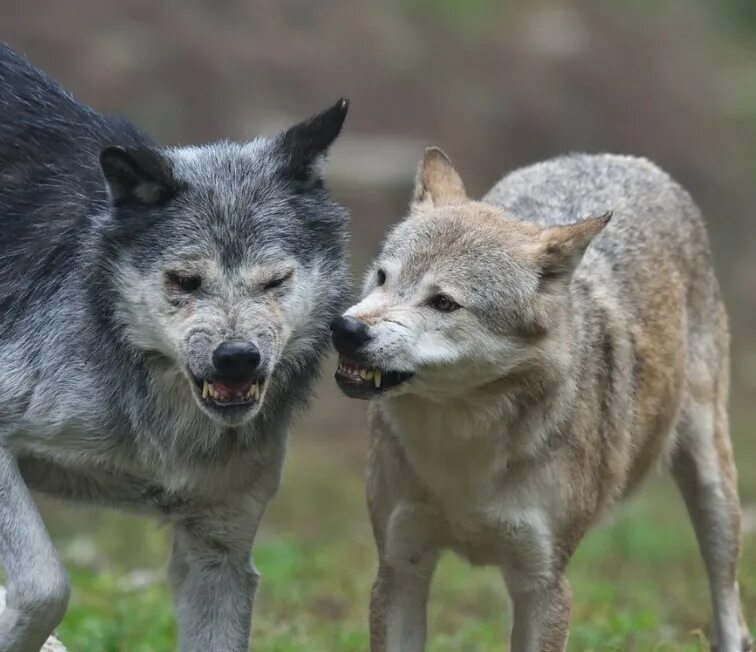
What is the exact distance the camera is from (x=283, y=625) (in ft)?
25.8

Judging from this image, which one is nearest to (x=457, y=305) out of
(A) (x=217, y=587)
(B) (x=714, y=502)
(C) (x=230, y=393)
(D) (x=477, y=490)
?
(D) (x=477, y=490)

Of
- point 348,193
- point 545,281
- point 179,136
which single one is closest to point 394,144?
point 348,193

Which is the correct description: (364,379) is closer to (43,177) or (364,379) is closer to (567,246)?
(567,246)

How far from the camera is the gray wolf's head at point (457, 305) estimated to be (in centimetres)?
539

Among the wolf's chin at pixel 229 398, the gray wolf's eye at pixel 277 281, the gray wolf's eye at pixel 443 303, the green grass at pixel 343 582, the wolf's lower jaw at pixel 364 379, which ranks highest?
the gray wolf's eye at pixel 443 303

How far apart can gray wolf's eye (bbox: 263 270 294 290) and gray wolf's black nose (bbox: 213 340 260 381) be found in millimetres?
365

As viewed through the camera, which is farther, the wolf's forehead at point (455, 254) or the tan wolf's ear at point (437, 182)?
the tan wolf's ear at point (437, 182)

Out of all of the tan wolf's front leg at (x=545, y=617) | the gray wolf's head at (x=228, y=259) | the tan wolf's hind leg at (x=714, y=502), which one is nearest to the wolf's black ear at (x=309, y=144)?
the gray wolf's head at (x=228, y=259)

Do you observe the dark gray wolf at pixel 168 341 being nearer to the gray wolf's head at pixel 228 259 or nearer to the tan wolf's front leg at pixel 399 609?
the gray wolf's head at pixel 228 259

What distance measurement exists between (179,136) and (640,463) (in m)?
11.0

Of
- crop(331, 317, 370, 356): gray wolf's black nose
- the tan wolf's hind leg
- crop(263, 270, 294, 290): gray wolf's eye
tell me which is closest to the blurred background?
the tan wolf's hind leg

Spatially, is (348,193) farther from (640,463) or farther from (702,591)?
(640,463)

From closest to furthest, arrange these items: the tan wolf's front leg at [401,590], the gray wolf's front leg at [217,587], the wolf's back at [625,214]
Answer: the gray wolf's front leg at [217,587]
the tan wolf's front leg at [401,590]
the wolf's back at [625,214]

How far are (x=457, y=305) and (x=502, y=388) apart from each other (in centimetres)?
39
